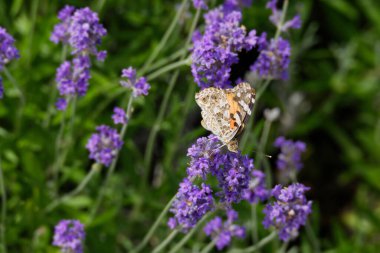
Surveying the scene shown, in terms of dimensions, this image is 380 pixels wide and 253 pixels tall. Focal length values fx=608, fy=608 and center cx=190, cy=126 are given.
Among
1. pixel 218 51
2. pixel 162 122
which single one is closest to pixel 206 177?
pixel 218 51

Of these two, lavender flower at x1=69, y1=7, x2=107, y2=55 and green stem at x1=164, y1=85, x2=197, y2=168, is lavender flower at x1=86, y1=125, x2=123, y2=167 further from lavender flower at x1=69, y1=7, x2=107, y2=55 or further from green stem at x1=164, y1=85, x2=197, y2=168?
green stem at x1=164, y1=85, x2=197, y2=168

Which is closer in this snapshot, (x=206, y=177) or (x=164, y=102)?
(x=206, y=177)

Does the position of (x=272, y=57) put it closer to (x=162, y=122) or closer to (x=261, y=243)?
(x=261, y=243)

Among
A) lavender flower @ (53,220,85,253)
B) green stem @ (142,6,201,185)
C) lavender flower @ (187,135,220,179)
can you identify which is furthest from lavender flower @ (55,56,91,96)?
lavender flower @ (187,135,220,179)

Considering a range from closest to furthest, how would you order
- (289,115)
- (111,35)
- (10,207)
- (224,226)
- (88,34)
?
(88,34), (224,226), (10,207), (111,35), (289,115)

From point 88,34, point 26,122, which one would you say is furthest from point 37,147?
point 88,34

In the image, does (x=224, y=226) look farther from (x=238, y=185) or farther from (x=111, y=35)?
(x=111, y=35)

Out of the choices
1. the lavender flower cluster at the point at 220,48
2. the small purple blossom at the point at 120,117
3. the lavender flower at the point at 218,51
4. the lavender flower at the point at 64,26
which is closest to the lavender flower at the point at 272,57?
the lavender flower cluster at the point at 220,48
